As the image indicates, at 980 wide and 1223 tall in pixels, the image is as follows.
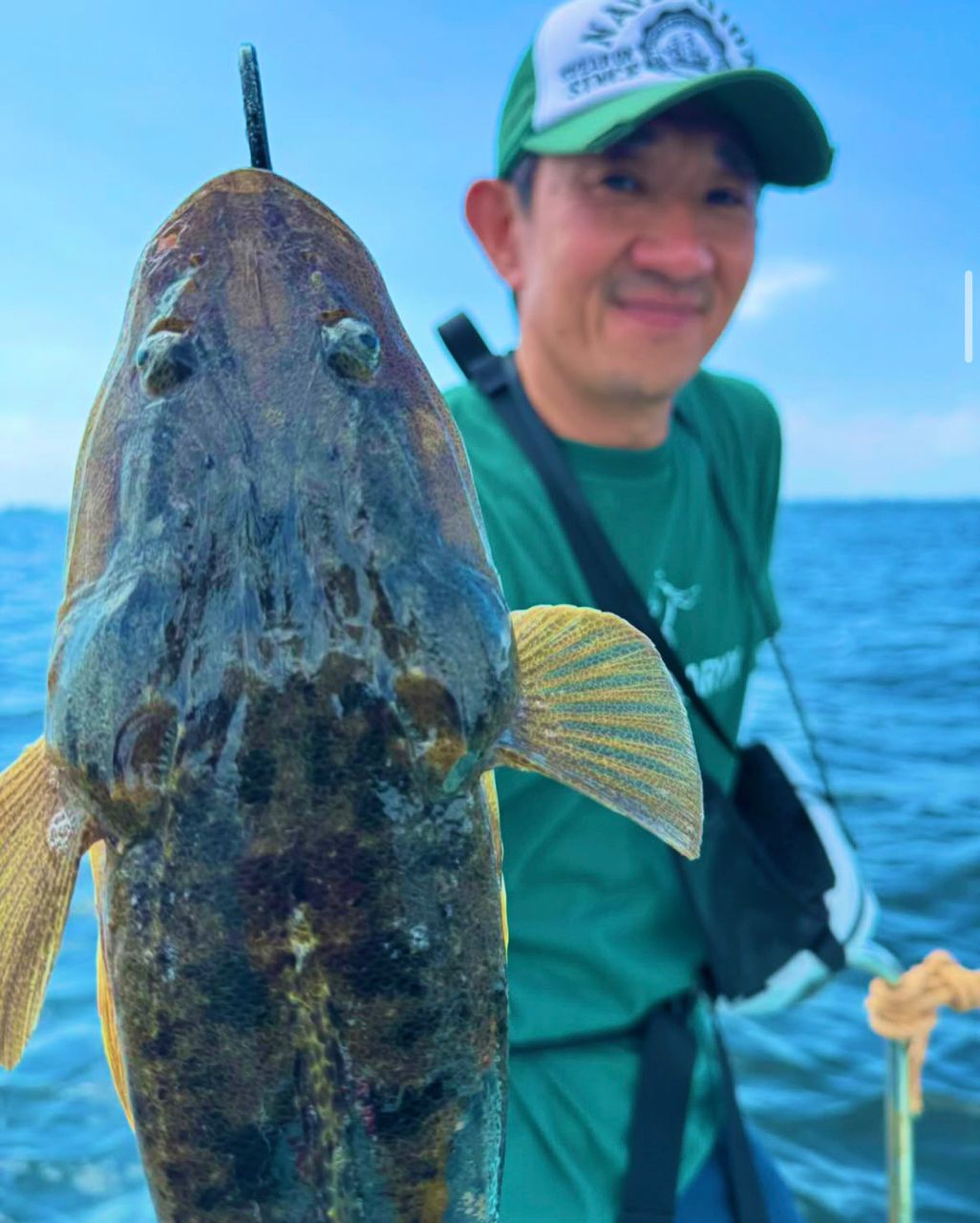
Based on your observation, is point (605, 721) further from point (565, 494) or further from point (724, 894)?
point (724, 894)

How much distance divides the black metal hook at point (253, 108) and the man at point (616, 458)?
1383mm

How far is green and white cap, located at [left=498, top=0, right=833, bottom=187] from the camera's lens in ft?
9.45

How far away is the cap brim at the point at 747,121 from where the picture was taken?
275 cm

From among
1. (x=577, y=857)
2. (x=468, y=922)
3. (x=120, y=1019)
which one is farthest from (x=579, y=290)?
(x=120, y=1019)

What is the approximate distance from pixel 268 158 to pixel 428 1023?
1208 mm

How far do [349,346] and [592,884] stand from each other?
1.78 m

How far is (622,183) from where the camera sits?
295 centimetres

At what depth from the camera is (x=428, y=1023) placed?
138 cm

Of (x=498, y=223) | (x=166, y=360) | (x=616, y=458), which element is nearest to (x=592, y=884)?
(x=616, y=458)

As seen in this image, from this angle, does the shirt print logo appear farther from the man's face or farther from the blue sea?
the blue sea

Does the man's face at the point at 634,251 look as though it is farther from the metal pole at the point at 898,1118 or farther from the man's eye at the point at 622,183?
the metal pole at the point at 898,1118

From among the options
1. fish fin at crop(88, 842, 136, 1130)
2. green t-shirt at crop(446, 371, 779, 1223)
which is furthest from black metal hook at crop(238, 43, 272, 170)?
green t-shirt at crop(446, 371, 779, 1223)

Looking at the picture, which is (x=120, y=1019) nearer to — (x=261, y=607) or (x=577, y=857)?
(x=261, y=607)

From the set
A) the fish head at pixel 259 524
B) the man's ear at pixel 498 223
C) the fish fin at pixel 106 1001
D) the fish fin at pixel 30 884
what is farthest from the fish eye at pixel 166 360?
the man's ear at pixel 498 223
